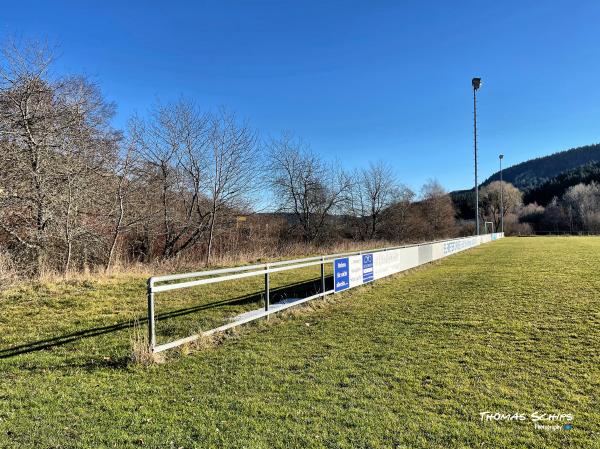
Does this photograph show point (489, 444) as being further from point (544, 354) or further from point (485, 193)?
point (485, 193)

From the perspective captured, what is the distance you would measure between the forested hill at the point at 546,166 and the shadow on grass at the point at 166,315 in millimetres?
165871

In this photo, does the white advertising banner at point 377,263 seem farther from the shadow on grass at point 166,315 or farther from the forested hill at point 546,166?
the forested hill at point 546,166

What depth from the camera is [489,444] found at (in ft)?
10.3

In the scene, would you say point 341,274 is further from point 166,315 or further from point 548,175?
point 548,175

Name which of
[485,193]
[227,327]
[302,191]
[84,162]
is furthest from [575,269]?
[485,193]

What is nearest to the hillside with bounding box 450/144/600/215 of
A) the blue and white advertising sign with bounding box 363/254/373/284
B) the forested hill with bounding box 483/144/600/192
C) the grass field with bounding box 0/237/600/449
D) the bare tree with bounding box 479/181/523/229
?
the forested hill with bounding box 483/144/600/192

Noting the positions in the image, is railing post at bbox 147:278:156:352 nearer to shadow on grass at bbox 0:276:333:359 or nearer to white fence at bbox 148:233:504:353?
white fence at bbox 148:233:504:353

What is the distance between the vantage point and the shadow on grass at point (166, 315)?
6.02m

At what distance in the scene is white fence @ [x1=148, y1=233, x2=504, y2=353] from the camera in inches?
222

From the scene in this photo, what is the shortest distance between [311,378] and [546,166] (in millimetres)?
208611

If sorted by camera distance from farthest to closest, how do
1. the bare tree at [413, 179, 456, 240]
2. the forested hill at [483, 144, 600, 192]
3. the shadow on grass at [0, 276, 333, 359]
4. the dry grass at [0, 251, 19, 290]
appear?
the forested hill at [483, 144, 600, 192], the bare tree at [413, 179, 456, 240], the dry grass at [0, 251, 19, 290], the shadow on grass at [0, 276, 333, 359]

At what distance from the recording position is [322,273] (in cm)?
1016

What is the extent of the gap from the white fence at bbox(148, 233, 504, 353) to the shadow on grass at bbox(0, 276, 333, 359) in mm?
648

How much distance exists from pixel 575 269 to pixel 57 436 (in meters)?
17.7
